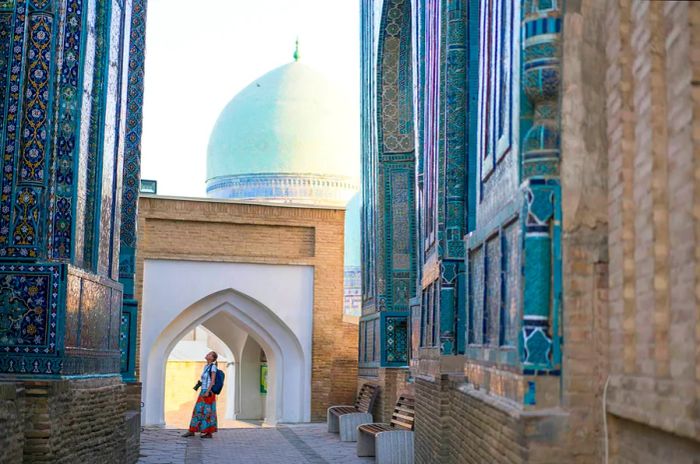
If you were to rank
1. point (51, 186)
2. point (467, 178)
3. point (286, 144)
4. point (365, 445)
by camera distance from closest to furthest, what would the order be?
point (51, 186), point (467, 178), point (365, 445), point (286, 144)

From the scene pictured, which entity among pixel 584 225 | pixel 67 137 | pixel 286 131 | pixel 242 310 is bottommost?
pixel 242 310

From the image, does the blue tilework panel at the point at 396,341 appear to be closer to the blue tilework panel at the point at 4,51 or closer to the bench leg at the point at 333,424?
the bench leg at the point at 333,424

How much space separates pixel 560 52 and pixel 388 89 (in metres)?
9.38

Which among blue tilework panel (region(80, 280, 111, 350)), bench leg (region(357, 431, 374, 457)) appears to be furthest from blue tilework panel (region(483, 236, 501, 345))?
bench leg (region(357, 431, 374, 457))

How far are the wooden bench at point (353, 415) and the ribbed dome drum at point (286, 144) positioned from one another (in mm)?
12102

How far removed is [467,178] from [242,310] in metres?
9.48

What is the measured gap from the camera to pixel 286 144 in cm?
2698

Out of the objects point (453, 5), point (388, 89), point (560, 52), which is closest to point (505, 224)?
point (560, 52)

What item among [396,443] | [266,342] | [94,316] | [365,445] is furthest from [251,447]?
[266,342]

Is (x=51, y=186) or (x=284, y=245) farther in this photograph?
(x=284, y=245)

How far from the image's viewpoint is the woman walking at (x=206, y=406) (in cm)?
Result: 1355

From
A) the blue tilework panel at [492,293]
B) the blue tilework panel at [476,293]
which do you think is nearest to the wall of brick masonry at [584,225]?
the blue tilework panel at [492,293]

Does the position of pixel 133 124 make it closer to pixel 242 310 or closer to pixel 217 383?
pixel 217 383

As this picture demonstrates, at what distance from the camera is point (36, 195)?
7270mm
